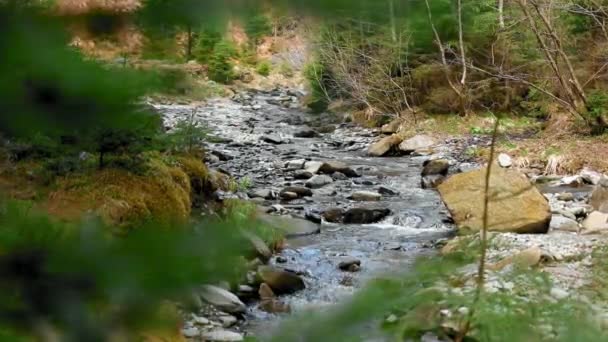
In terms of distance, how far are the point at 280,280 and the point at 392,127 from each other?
9678 mm

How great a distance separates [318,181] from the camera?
332 inches

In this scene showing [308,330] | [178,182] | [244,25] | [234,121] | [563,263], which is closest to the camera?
[244,25]

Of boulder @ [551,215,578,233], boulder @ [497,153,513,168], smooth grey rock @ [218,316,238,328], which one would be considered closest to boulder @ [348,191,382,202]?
boulder @ [551,215,578,233]

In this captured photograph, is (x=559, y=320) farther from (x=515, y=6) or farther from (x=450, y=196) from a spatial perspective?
(x=515, y=6)

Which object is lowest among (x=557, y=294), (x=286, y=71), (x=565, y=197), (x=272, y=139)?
(x=286, y=71)

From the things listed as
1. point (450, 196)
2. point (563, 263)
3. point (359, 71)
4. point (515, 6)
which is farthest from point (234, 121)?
point (563, 263)

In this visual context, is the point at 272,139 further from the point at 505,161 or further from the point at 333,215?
the point at 333,215

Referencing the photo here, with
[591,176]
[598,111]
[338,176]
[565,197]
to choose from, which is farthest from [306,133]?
[565,197]

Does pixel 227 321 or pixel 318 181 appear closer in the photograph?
pixel 227 321

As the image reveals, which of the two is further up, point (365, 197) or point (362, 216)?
point (362, 216)

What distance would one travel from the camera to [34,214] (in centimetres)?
81

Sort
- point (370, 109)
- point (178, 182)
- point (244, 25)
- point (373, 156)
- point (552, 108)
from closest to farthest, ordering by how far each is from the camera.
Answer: point (244, 25)
point (178, 182)
point (373, 156)
point (552, 108)
point (370, 109)

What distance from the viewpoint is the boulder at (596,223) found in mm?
5863

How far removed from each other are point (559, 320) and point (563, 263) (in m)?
3.45
